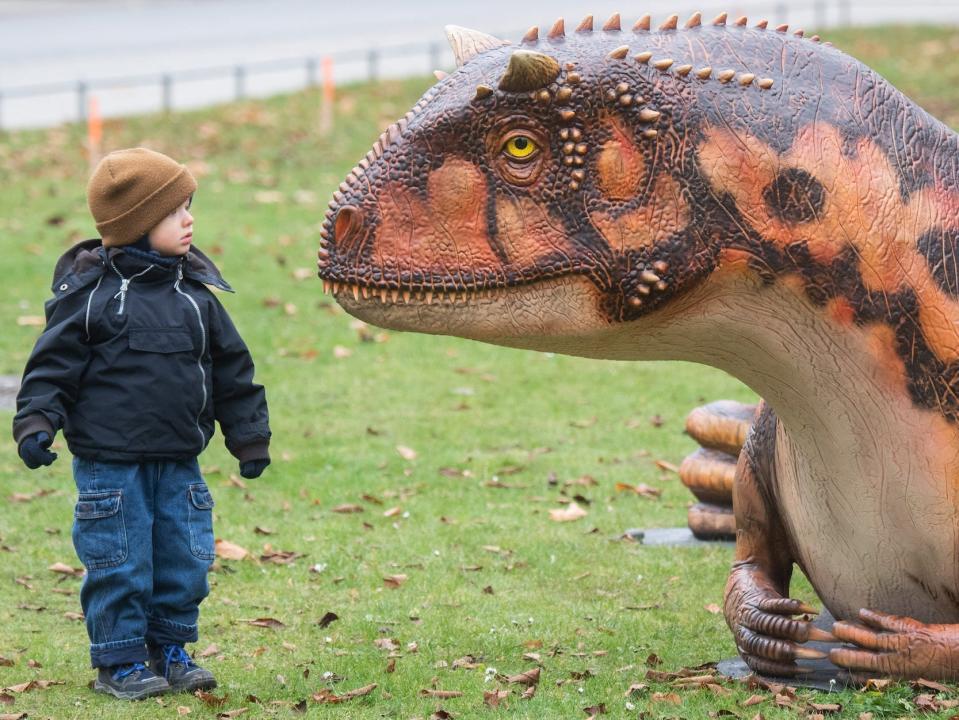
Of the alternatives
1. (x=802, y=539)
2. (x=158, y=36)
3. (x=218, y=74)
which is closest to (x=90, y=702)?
(x=802, y=539)

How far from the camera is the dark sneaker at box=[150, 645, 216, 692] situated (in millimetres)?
5199

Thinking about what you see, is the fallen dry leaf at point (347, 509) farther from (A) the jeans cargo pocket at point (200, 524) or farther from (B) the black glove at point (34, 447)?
(B) the black glove at point (34, 447)

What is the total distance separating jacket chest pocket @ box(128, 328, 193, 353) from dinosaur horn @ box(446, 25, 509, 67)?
144cm

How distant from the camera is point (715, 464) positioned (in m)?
6.77

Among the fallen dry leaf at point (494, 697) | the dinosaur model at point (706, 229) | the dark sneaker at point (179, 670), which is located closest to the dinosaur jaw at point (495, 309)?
the dinosaur model at point (706, 229)

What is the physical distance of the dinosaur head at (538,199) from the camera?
4.02 metres

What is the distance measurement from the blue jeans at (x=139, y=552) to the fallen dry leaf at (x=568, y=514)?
2.48 metres

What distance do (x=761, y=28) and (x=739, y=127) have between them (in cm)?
45

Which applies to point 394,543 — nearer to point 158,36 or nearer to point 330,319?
point 330,319

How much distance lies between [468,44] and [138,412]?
66.6 inches

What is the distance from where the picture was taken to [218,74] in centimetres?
2273

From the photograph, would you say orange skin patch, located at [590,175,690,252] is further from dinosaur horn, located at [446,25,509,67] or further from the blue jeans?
the blue jeans

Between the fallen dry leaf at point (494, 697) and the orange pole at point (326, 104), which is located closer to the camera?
the fallen dry leaf at point (494, 697)

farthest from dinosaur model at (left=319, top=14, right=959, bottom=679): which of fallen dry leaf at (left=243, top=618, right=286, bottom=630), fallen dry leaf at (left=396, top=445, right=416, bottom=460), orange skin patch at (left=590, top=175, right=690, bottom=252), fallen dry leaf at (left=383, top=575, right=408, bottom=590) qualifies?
fallen dry leaf at (left=396, top=445, right=416, bottom=460)
